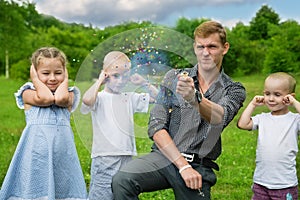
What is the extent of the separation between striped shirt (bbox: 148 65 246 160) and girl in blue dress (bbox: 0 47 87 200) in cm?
63

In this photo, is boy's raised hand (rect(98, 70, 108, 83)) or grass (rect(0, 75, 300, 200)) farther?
grass (rect(0, 75, 300, 200))

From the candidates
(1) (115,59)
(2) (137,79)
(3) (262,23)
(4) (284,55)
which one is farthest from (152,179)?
(3) (262,23)

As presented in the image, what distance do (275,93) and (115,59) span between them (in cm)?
107

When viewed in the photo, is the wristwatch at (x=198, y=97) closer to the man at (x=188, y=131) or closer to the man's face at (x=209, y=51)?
the man at (x=188, y=131)

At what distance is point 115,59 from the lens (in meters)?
3.63

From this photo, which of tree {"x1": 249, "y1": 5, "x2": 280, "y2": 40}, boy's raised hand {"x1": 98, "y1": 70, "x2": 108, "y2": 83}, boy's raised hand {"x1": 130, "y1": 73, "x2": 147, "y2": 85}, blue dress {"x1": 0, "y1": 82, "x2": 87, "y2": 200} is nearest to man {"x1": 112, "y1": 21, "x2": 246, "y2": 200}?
boy's raised hand {"x1": 130, "y1": 73, "x2": 147, "y2": 85}

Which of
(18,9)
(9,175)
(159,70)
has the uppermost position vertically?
(18,9)

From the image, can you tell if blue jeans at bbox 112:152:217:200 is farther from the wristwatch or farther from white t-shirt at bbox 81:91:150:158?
the wristwatch

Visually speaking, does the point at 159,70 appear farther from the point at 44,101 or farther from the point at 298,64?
the point at 298,64

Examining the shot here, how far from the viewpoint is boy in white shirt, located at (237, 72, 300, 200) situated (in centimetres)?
387

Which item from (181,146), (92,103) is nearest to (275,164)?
(181,146)

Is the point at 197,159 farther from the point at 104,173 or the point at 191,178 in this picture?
the point at 104,173

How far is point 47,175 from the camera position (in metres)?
3.91

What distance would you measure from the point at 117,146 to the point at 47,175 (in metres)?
0.48
